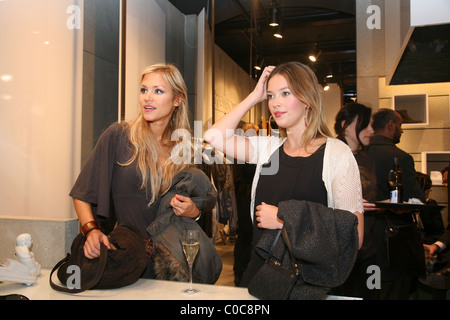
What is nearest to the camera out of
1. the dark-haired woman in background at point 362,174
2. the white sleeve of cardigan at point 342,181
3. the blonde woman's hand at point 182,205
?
the white sleeve of cardigan at point 342,181

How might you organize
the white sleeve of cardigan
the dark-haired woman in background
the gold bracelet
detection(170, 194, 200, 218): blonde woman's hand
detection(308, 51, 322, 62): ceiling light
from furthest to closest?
detection(308, 51, 322, 62): ceiling light, the dark-haired woman in background, detection(170, 194, 200, 218): blonde woman's hand, the gold bracelet, the white sleeve of cardigan

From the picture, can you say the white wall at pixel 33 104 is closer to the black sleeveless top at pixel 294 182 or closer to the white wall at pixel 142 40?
the white wall at pixel 142 40

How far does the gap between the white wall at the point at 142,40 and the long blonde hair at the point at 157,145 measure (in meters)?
0.82

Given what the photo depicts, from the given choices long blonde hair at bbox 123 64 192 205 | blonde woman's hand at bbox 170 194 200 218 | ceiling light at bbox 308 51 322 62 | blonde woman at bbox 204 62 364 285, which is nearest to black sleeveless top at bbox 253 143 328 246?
blonde woman at bbox 204 62 364 285

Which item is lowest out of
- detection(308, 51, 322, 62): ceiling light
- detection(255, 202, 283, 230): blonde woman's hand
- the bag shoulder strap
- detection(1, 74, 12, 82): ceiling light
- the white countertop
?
the white countertop

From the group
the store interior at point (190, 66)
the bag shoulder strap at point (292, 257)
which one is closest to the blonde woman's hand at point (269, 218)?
the bag shoulder strap at point (292, 257)

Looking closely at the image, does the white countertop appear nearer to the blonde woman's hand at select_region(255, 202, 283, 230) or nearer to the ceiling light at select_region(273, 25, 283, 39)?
the blonde woman's hand at select_region(255, 202, 283, 230)

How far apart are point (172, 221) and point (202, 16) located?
156 centimetres

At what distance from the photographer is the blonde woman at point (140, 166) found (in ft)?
5.43

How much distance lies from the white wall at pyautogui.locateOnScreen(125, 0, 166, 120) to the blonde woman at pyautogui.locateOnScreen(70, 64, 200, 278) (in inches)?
32.4

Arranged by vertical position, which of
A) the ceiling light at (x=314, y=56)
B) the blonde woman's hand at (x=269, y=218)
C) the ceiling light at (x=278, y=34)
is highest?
the ceiling light at (x=278, y=34)

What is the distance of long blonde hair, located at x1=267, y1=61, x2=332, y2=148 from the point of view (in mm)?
1546

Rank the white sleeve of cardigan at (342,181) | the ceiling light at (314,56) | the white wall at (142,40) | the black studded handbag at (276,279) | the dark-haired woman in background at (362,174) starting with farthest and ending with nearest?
the white wall at (142,40), the ceiling light at (314,56), the dark-haired woman in background at (362,174), the white sleeve of cardigan at (342,181), the black studded handbag at (276,279)

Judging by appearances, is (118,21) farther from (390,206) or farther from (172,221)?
(390,206)
